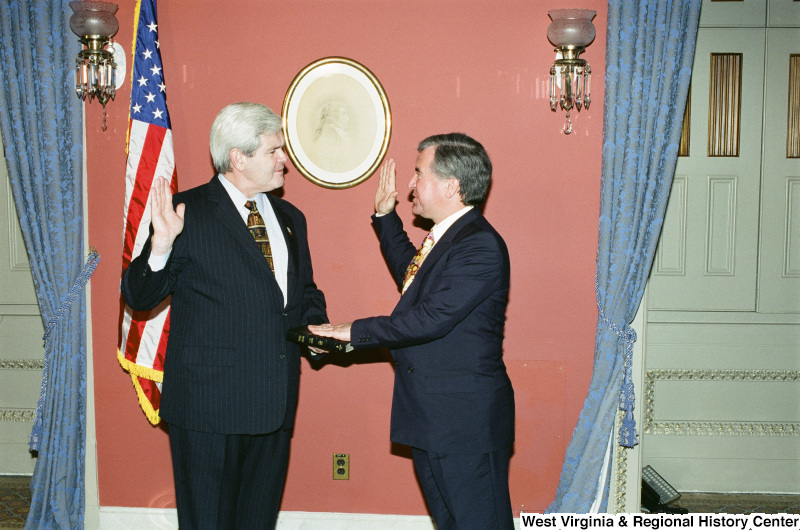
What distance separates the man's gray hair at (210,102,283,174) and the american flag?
0.80m

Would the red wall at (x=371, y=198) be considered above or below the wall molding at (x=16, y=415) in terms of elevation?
above

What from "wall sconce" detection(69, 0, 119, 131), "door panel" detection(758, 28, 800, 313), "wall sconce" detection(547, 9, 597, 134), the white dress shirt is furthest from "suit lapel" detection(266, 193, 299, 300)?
"door panel" detection(758, 28, 800, 313)

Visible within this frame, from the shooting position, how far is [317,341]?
2588mm

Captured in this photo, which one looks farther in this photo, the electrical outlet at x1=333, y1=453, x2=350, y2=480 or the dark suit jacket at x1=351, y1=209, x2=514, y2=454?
the electrical outlet at x1=333, y1=453, x2=350, y2=480

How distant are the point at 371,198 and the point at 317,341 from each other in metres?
Answer: 1.11

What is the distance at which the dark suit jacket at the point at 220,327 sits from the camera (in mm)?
2447

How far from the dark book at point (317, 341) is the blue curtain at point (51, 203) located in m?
1.53

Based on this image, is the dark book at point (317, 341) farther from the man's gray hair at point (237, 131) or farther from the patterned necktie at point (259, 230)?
the man's gray hair at point (237, 131)

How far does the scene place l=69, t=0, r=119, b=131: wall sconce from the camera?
320cm

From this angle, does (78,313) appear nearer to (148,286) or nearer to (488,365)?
(148,286)

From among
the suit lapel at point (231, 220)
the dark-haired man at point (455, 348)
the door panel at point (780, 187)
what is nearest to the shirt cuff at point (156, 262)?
the suit lapel at point (231, 220)

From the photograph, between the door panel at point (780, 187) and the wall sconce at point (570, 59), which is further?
the door panel at point (780, 187)

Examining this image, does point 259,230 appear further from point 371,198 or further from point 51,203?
point 51,203

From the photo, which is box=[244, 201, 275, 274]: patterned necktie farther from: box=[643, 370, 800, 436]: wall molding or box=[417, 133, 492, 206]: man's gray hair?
box=[643, 370, 800, 436]: wall molding
